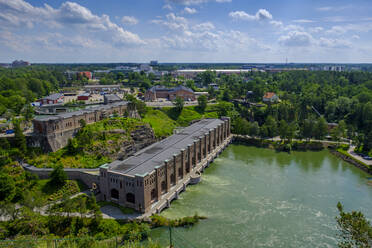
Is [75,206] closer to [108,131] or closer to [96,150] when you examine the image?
[96,150]

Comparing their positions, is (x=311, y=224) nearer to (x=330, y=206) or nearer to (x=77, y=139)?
(x=330, y=206)

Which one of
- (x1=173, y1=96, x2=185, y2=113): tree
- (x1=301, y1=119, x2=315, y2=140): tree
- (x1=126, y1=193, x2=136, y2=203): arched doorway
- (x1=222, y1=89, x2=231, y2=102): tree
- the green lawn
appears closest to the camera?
Result: (x1=126, y1=193, x2=136, y2=203): arched doorway

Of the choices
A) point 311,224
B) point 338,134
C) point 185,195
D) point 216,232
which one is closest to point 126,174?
point 185,195

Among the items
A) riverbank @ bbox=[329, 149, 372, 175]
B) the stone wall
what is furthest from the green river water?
the stone wall

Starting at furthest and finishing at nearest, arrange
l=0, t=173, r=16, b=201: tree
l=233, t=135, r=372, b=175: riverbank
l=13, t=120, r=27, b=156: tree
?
l=233, t=135, r=372, b=175: riverbank < l=13, t=120, r=27, b=156: tree < l=0, t=173, r=16, b=201: tree

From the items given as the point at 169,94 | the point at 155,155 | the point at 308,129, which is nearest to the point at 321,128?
the point at 308,129

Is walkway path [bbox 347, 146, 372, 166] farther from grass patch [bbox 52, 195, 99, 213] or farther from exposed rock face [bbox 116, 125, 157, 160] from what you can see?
grass patch [bbox 52, 195, 99, 213]

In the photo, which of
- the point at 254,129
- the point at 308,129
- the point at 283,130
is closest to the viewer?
the point at 283,130
